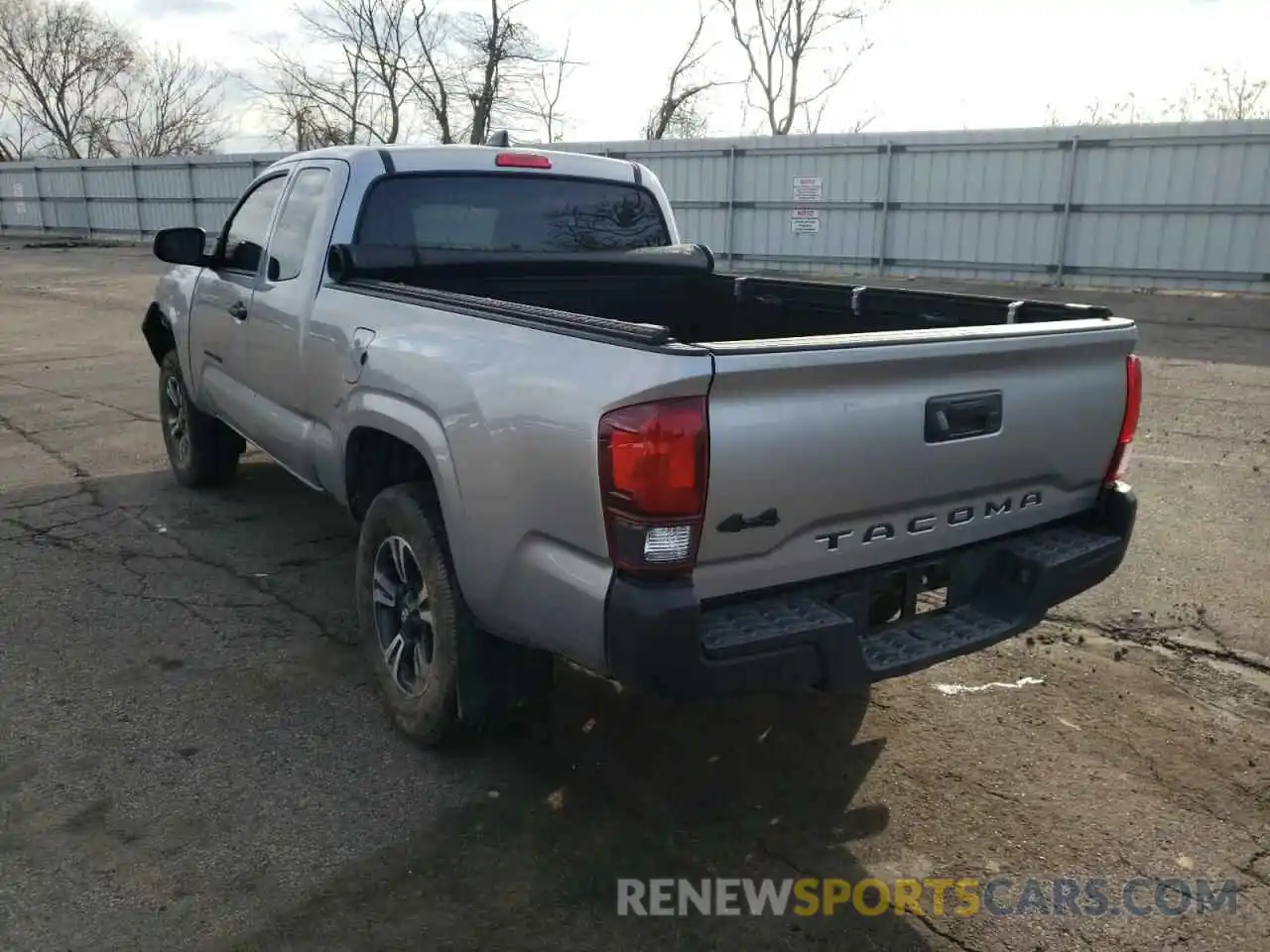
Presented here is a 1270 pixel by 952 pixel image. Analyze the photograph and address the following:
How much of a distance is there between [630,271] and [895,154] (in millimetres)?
14308

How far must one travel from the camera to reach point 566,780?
3.22 meters

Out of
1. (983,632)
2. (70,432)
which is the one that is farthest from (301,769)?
(70,432)

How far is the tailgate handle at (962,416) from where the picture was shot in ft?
8.93

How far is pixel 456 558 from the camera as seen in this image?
9.71 ft

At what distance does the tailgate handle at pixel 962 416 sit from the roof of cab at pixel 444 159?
8.00 feet

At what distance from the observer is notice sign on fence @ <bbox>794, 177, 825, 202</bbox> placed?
1844 centimetres

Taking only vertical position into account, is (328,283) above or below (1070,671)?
above

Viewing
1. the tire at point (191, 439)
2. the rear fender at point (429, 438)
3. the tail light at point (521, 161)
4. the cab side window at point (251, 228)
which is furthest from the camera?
the tire at point (191, 439)

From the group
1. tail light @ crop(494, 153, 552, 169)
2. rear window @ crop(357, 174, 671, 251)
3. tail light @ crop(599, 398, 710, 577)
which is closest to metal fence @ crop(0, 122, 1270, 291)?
rear window @ crop(357, 174, 671, 251)

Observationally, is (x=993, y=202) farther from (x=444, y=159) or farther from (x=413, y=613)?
(x=413, y=613)

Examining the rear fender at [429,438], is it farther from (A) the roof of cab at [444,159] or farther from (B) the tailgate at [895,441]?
(A) the roof of cab at [444,159]

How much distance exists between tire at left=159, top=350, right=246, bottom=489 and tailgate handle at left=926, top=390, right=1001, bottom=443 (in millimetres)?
4501

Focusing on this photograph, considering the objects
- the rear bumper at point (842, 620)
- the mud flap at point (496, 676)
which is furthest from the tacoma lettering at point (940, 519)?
the mud flap at point (496, 676)

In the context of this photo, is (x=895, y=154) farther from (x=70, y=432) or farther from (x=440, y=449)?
(x=440, y=449)
